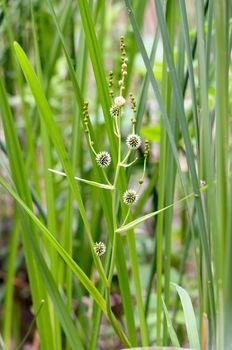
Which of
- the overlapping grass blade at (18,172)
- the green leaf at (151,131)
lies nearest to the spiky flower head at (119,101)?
the overlapping grass blade at (18,172)

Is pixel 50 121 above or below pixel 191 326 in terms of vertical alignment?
above

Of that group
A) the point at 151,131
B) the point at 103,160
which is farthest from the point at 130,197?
the point at 151,131

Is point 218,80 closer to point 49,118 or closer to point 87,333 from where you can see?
point 49,118

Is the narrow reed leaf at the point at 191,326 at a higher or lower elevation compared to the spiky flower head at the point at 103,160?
lower

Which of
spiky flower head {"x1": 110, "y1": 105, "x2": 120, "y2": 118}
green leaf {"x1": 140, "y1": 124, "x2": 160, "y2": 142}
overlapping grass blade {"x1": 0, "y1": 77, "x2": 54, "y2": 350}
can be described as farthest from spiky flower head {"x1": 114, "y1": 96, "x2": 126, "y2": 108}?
green leaf {"x1": 140, "y1": 124, "x2": 160, "y2": 142}

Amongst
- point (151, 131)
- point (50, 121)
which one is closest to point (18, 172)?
point (50, 121)

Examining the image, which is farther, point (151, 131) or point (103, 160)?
point (151, 131)

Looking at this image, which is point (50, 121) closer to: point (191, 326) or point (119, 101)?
point (119, 101)

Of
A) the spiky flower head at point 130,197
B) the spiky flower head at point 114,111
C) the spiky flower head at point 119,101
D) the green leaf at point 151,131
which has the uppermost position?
the green leaf at point 151,131

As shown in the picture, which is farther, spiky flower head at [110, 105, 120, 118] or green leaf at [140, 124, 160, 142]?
green leaf at [140, 124, 160, 142]

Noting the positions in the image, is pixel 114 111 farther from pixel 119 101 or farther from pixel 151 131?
pixel 151 131

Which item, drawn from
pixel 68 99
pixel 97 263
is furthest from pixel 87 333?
pixel 68 99

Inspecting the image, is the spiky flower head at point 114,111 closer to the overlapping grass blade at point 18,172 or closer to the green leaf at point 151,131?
the overlapping grass blade at point 18,172

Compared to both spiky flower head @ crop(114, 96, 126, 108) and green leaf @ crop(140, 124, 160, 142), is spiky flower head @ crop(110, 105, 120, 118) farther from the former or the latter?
green leaf @ crop(140, 124, 160, 142)
